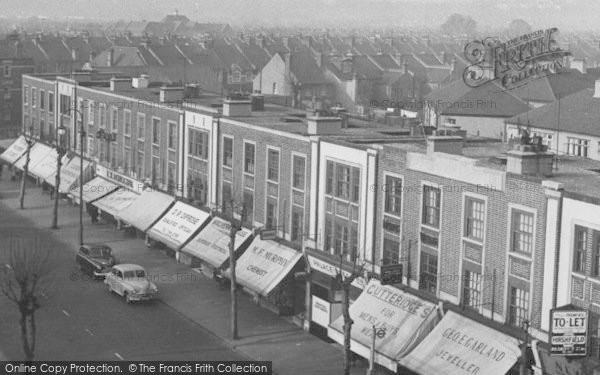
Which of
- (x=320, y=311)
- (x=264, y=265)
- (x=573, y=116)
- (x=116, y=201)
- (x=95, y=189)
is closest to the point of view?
(x=320, y=311)

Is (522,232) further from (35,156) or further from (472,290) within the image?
(35,156)

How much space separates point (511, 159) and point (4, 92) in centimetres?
9569

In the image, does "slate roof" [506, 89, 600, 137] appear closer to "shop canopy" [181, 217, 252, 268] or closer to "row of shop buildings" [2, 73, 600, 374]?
"row of shop buildings" [2, 73, 600, 374]

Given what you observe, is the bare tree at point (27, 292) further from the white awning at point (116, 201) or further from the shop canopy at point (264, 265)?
the white awning at point (116, 201)

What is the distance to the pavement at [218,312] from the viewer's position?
1693 inches

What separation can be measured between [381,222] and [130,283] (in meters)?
13.8

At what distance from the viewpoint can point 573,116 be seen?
6738 cm

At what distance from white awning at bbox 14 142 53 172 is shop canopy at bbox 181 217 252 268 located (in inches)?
1274

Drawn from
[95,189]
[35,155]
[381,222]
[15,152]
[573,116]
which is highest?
[573,116]

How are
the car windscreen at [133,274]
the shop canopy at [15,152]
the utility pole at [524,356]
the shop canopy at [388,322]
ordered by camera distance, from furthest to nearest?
the shop canopy at [15,152] → the car windscreen at [133,274] → the shop canopy at [388,322] → the utility pole at [524,356]

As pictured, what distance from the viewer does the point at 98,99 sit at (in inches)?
3054

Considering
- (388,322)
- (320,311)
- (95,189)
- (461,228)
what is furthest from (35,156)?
(461,228)

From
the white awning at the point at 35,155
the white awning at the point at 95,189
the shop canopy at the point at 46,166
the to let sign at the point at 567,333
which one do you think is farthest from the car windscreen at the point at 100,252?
the white awning at the point at 35,155

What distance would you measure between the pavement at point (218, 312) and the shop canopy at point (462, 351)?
15.0 ft
